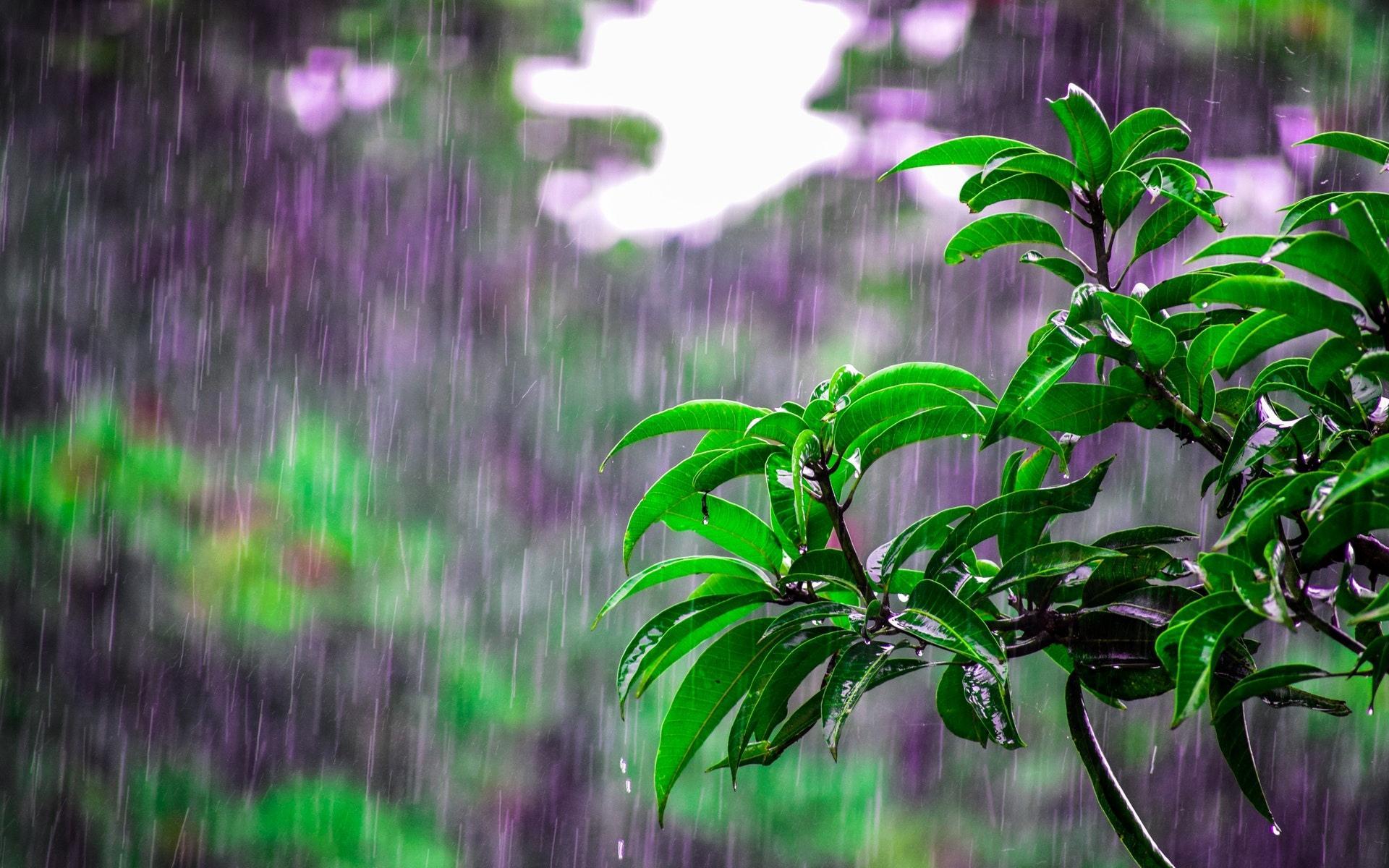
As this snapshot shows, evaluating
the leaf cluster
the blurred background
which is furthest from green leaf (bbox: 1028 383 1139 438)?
the blurred background

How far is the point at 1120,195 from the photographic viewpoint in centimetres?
50

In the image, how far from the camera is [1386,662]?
0.38 meters

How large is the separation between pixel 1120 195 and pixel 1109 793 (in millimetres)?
278

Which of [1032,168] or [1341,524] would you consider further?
[1032,168]

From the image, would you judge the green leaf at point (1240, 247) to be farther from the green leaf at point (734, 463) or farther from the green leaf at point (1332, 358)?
the green leaf at point (734, 463)

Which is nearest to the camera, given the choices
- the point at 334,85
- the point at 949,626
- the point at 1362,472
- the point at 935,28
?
the point at 1362,472

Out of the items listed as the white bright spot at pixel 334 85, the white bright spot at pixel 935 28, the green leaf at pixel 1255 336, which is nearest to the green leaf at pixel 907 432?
the green leaf at pixel 1255 336

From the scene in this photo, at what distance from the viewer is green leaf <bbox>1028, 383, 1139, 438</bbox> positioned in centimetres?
48

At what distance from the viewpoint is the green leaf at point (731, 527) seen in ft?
1.73

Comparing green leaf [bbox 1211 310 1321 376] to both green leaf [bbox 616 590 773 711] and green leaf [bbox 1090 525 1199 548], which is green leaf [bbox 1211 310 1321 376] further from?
green leaf [bbox 616 590 773 711]

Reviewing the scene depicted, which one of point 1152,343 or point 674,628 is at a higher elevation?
point 1152,343

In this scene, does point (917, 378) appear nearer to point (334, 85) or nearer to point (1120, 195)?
point (1120, 195)

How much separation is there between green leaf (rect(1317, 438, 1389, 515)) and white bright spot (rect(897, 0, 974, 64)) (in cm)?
255

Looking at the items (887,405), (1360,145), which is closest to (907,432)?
(887,405)
